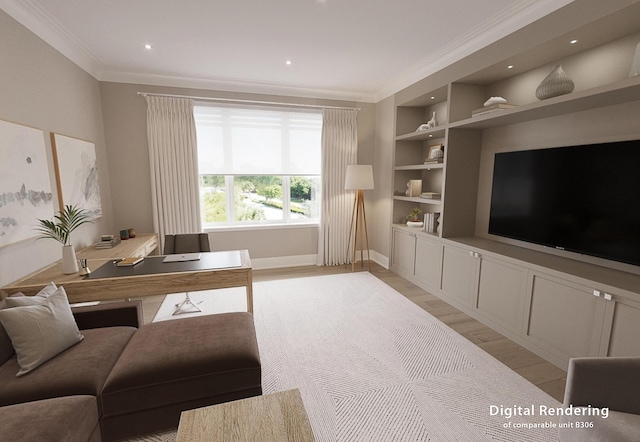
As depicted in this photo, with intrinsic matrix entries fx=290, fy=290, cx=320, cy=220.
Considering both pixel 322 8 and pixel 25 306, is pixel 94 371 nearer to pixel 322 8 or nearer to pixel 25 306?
pixel 25 306

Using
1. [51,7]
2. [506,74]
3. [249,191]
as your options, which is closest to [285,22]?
[51,7]

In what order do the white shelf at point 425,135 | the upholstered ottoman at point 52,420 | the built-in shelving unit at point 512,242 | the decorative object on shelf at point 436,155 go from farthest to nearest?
1. the decorative object on shelf at point 436,155
2. the white shelf at point 425,135
3. the built-in shelving unit at point 512,242
4. the upholstered ottoman at point 52,420

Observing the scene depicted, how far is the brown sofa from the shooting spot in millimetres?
1280

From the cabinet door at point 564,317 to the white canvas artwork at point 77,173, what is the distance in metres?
4.36

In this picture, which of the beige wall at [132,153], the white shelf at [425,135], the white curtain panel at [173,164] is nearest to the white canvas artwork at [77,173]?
the beige wall at [132,153]

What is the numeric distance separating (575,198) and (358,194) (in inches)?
109

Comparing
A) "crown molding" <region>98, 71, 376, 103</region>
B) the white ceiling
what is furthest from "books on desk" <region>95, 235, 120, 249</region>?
"crown molding" <region>98, 71, 376, 103</region>

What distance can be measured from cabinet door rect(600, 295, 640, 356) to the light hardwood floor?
1.37 ft

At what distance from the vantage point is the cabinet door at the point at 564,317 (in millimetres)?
2014

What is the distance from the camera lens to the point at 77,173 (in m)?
3.06

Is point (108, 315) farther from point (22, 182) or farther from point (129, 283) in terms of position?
point (22, 182)

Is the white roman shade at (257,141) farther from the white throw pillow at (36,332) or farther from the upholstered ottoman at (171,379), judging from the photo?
the upholstered ottoman at (171,379)

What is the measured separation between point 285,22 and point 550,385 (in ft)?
11.6

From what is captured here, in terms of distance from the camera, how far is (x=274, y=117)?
4.46m
